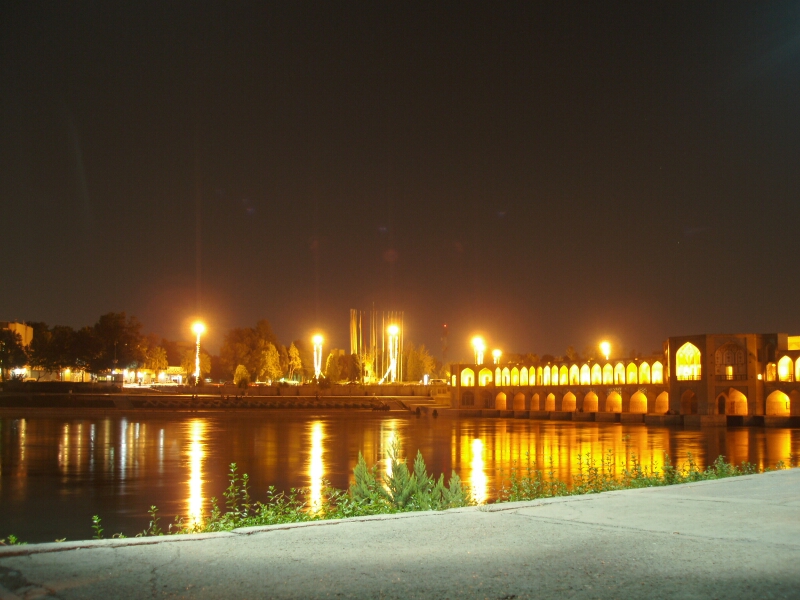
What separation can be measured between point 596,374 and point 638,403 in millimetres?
4607

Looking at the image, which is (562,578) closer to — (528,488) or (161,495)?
(528,488)

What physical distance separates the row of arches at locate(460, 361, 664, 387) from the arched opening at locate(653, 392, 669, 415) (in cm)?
90

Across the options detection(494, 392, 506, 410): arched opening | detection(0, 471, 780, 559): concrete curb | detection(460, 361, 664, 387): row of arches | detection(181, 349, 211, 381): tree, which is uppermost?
detection(181, 349, 211, 381): tree

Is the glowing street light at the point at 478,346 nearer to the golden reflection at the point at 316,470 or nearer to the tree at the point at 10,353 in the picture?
the golden reflection at the point at 316,470

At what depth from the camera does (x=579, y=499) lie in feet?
21.2

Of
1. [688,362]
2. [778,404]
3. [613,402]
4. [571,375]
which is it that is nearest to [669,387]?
[688,362]

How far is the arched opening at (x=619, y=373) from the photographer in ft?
167

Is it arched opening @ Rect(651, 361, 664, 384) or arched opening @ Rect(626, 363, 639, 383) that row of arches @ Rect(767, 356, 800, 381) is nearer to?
arched opening @ Rect(651, 361, 664, 384)

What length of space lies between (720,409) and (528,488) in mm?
39018

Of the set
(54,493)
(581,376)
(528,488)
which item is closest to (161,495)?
(54,493)

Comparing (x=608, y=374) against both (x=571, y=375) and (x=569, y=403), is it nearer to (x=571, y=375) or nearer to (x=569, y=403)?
(x=571, y=375)

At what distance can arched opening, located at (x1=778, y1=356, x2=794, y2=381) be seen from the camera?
41969 mm

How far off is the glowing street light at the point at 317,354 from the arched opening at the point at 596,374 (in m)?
25.7

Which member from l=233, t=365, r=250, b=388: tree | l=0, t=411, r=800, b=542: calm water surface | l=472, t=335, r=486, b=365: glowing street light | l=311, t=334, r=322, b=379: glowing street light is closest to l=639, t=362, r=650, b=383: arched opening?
l=0, t=411, r=800, b=542: calm water surface
